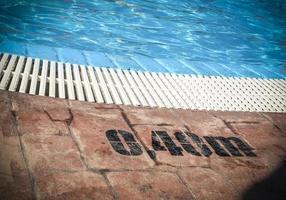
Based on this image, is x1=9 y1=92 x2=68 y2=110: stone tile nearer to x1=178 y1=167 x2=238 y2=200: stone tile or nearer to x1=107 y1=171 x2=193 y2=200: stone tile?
x1=107 y1=171 x2=193 y2=200: stone tile

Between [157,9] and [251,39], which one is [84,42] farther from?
[251,39]

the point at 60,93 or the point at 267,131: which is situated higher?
the point at 60,93

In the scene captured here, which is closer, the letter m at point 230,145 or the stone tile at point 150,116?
the letter m at point 230,145

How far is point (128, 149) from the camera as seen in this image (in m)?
2.89

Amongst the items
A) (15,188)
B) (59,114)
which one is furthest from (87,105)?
(15,188)

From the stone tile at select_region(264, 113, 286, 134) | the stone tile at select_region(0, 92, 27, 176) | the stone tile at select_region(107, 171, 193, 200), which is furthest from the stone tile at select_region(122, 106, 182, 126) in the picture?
the stone tile at select_region(264, 113, 286, 134)

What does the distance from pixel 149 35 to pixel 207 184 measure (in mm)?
5888

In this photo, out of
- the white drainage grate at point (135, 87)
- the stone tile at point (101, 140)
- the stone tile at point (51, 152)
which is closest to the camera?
the stone tile at point (51, 152)

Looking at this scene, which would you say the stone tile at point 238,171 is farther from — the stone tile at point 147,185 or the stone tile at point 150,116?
the stone tile at point 150,116

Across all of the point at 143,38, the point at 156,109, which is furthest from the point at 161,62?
the point at 156,109

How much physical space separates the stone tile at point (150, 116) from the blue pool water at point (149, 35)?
1.99 metres

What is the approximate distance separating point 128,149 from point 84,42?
175 inches

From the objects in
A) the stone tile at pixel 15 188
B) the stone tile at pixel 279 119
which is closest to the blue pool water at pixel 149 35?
the stone tile at pixel 279 119

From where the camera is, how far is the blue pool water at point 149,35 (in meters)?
5.96
